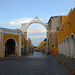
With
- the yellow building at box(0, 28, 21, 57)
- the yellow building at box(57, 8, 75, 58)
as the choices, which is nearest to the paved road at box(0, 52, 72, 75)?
the yellow building at box(57, 8, 75, 58)

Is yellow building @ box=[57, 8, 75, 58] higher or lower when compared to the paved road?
higher

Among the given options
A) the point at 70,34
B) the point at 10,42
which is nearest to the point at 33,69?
the point at 70,34

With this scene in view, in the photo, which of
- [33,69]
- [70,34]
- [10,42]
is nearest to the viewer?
[33,69]

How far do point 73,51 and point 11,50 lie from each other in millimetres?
15988

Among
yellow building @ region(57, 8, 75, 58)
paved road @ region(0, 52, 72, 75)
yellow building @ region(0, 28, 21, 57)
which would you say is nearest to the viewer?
paved road @ region(0, 52, 72, 75)

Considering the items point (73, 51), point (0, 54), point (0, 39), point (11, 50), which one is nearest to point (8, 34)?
point (0, 39)

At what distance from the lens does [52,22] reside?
133ft

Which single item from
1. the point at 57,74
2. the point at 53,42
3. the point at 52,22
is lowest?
the point at 57,74

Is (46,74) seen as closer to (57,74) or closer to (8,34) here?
(57,74)

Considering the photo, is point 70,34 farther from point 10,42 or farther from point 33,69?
point 10,42

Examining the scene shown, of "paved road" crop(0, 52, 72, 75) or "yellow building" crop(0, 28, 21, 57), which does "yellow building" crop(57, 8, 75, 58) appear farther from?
"yellow building" crop(0, 28, 21, 57)

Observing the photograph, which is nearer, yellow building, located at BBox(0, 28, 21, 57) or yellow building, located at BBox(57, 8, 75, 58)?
yellow building, located at BBox(57, 8, 75, 58)

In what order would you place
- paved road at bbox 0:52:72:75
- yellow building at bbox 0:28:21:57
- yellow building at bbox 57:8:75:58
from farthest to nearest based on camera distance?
yellow building at bbox 0:28:21:57 < yellow building at bbox 57:8:75:58 < paved road at bbox 0:52:72:75

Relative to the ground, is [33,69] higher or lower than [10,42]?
lower
